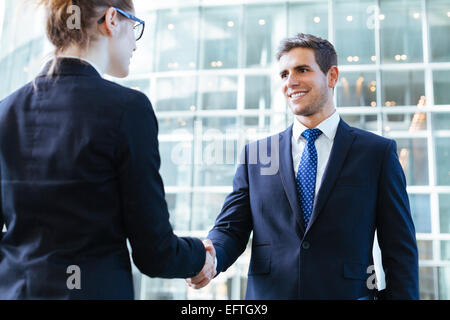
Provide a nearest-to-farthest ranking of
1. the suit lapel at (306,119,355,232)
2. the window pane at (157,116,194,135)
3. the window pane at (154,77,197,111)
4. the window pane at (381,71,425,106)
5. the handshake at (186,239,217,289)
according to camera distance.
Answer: the handshake at (186,239,217,289)
the suit lapel at (306,119,355,232)
the window pane at (381,71,425,106)
the window pane at (157,116,194,135)
the window pane at (154,77,197,111)

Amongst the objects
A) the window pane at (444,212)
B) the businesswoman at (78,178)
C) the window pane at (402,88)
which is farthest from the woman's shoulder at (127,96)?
the window pane at (444,212)

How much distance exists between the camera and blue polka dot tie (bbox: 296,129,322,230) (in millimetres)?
1925

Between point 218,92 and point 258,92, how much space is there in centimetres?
86

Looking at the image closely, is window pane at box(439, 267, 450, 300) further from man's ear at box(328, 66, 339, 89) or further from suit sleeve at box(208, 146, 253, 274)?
suit sleeve at box(208, 146, 253, 274)

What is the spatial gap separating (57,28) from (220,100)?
806cm

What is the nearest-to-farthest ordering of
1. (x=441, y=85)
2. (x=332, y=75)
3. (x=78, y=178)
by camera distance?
1. (x=78, y=178)
2. (x=332, y=75)
3. (x=441, y=85)

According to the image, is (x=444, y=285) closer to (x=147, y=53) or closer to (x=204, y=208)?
(x=204, y=208)

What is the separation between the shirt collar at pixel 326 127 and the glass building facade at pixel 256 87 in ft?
21.5

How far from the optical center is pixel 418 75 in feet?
29.4

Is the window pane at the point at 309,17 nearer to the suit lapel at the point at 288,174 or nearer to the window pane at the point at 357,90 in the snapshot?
the window pane at the point at 357,90

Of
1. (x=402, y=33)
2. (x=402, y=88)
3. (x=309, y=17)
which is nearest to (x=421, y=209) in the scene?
(x=402, y=88)

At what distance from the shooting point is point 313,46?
226 centimetres

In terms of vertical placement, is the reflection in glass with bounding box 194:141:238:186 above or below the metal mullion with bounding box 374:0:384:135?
below

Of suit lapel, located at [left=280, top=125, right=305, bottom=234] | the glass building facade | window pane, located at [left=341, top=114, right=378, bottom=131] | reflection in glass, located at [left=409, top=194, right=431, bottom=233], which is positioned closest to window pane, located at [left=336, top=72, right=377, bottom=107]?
the glass building facade
